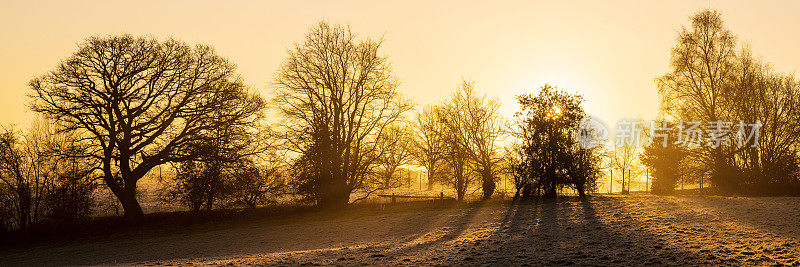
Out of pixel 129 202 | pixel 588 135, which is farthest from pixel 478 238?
pixel 129 202

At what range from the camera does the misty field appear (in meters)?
→ 15.8

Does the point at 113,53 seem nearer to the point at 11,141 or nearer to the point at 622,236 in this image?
the point at 11,141

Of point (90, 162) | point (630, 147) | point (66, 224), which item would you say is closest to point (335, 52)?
point (90, 162)

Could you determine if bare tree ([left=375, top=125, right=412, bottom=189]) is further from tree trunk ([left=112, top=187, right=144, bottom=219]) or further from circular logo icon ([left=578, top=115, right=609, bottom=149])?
tree trunk ([left=112, top=187, right=144, bottom=219])

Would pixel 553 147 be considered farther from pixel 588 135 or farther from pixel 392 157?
pixel 392 157

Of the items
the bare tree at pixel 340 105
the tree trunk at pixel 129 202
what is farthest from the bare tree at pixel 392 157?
the tree trunk at pixel 129 202

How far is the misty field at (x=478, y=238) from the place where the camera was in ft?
51.8

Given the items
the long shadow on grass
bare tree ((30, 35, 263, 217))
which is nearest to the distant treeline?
the long shadow on grass

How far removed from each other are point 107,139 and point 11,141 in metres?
5.25

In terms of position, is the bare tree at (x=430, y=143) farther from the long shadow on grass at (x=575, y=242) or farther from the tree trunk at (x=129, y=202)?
the tree trunk at (x=129, y=202)

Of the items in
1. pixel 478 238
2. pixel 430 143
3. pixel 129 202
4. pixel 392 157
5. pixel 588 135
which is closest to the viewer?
pixel 478 238

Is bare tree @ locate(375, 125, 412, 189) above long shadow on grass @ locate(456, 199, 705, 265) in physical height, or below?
above

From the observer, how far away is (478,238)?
2022 centimetres

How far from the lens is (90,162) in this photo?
97.8ft
